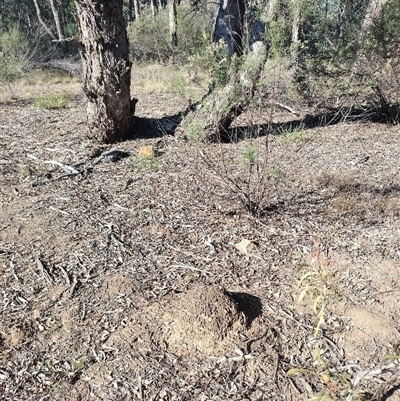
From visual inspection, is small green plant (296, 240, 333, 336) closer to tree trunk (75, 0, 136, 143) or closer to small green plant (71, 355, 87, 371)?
small green plant (71, 355, 87, 371)

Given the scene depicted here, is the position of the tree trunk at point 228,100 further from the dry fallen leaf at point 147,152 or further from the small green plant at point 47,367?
the small green plant at point 47,367

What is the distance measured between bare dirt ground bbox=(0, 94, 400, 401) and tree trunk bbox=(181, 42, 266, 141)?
1.89 feet

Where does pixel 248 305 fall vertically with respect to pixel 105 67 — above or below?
below

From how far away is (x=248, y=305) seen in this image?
274cm

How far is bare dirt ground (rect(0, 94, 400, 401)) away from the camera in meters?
2.27

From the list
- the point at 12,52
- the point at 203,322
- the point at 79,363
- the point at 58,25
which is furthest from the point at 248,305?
the point at 58,25

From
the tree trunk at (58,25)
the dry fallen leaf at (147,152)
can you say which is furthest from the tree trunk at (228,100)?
the tree trunk at (58,25)

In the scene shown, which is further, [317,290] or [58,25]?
[58,25]

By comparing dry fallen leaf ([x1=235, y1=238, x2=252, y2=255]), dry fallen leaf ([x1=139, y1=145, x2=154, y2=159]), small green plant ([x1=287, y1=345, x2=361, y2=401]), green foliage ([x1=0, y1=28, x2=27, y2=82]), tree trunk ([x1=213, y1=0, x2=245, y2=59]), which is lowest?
small green plant ([x1=287, y1=345, x2=361, y2=401])

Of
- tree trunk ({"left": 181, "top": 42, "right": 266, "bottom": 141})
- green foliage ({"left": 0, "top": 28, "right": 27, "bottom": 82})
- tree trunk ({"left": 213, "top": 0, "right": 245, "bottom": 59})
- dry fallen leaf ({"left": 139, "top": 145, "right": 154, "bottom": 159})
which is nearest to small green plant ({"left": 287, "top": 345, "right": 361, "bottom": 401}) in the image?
tree trunk ({"left": 181, "top": 42, "right": 266, "bottom": 141})

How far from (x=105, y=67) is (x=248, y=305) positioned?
339 cm

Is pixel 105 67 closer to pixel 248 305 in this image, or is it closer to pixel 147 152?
pixel 147 152

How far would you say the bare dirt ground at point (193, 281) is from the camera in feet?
7.45

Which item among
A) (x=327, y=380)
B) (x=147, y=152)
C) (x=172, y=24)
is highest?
(x=172, y=24)
